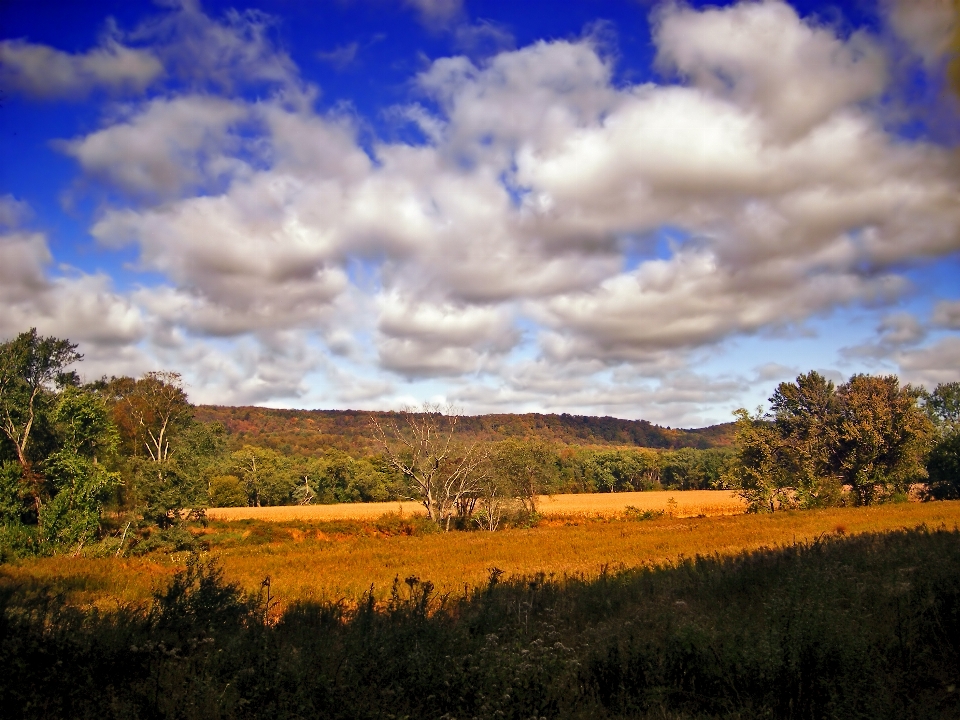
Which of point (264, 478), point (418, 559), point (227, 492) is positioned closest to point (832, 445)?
point (418, 559)

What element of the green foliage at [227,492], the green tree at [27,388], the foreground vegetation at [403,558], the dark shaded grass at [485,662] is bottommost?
the green foliage at [227,492]

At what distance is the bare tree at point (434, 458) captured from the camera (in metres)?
38.3

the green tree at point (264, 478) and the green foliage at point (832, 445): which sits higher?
the green foliage at point (832, 445)

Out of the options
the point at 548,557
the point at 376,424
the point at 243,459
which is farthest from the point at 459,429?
the point at 243,459

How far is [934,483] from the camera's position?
49.7 meters

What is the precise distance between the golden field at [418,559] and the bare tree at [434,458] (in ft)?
12.4

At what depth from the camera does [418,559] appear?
2345 cm

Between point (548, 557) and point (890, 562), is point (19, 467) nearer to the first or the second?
point (548, 557)

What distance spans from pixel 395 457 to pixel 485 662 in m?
32.6

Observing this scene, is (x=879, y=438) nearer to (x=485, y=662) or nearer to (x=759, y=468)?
(x=759, y=468)

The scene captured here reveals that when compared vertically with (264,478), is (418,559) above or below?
above

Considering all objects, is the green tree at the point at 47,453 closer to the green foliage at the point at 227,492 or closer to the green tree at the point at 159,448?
the green tree at the point at 159,448

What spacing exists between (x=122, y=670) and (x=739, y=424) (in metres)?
47.7

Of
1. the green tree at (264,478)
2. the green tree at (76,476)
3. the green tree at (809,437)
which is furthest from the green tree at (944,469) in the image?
the green tree at (264,478)
